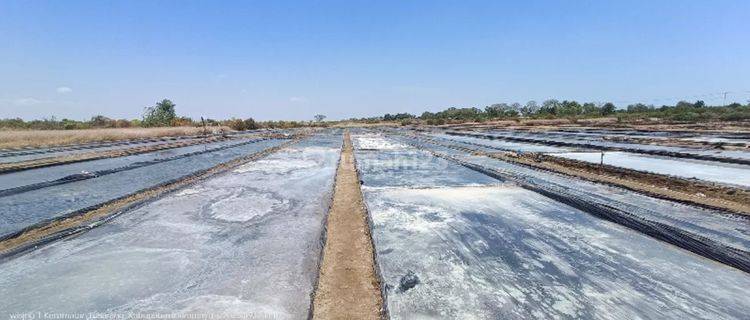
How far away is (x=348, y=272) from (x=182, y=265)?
1.82 m

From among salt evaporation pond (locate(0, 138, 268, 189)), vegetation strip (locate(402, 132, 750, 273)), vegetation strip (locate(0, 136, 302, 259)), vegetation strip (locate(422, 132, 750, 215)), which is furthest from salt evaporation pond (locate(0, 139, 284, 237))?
vegetation strip (locate(422, 132, 750, 215))

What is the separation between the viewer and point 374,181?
9.31 m

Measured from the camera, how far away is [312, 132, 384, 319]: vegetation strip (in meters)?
3.39

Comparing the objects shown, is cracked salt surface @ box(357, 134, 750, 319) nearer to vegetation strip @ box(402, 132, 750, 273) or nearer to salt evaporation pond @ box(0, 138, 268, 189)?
vegetation strip @ box(402, 132, 750, 273)

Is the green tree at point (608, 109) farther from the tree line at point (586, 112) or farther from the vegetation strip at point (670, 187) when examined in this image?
the vegetation strip at point (670, 187)

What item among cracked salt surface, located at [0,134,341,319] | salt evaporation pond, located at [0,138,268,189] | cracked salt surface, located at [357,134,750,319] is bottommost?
cracked salt surface, located at [357,134,750,319]

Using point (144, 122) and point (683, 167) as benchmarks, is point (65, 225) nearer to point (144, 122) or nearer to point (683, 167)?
point (683, 167)

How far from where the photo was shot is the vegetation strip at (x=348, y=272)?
3.39m

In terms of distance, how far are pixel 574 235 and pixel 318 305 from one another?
11.5ft

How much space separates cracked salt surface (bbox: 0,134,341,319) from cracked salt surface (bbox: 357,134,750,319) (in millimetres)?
1060

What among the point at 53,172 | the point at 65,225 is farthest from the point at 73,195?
the point at 53,172

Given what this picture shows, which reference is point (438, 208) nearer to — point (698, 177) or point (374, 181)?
point (374, 181)

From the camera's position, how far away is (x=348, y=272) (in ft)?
13.9

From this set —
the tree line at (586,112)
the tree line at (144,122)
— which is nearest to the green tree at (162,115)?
the tree line at (144,122)
